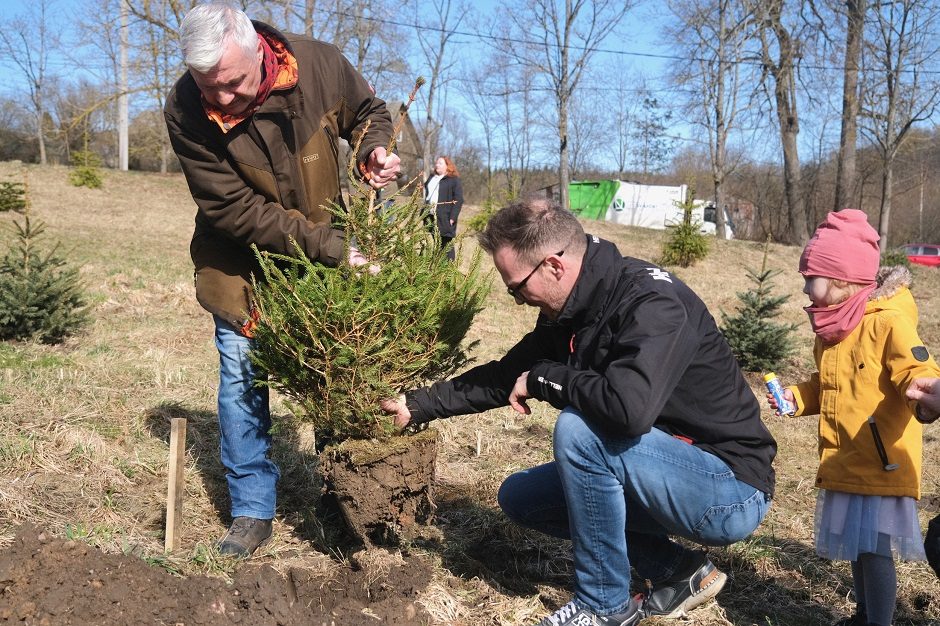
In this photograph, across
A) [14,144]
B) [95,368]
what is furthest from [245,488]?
[14,144]

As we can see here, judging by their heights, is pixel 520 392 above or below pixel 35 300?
above

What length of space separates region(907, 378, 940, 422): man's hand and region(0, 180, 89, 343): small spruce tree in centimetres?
641

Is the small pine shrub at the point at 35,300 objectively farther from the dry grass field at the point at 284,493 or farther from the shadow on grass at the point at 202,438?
the shadow on grass at the point at 202,438

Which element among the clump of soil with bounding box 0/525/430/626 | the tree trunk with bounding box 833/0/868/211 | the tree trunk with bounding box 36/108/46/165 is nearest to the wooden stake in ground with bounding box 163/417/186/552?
the clump of soil with bounding box 0/525/430/626

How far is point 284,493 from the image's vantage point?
376 cm

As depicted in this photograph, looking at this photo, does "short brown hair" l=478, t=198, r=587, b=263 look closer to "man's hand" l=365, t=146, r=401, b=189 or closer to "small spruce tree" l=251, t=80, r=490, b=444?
"small spruce tree" l=251, t=80, r=490, b=444

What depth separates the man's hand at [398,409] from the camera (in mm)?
2816

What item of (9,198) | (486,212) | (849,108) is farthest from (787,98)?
(9,198)

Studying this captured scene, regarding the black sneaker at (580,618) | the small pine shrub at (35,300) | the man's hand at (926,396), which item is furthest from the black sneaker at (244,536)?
the small pine shrub at (35,300)

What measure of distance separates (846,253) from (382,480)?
2.01 metres

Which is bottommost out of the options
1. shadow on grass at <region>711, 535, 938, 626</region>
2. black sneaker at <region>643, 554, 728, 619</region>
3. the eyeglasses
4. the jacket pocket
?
shadow on grass at <region>711, 535, 938, 626</region>

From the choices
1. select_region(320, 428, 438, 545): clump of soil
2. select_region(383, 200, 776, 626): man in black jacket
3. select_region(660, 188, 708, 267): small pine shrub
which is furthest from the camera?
select_region(660, 188, 708, 267): small pine shrub

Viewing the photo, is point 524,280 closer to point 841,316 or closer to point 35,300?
point 841,316

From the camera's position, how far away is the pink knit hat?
2883 millimetres
